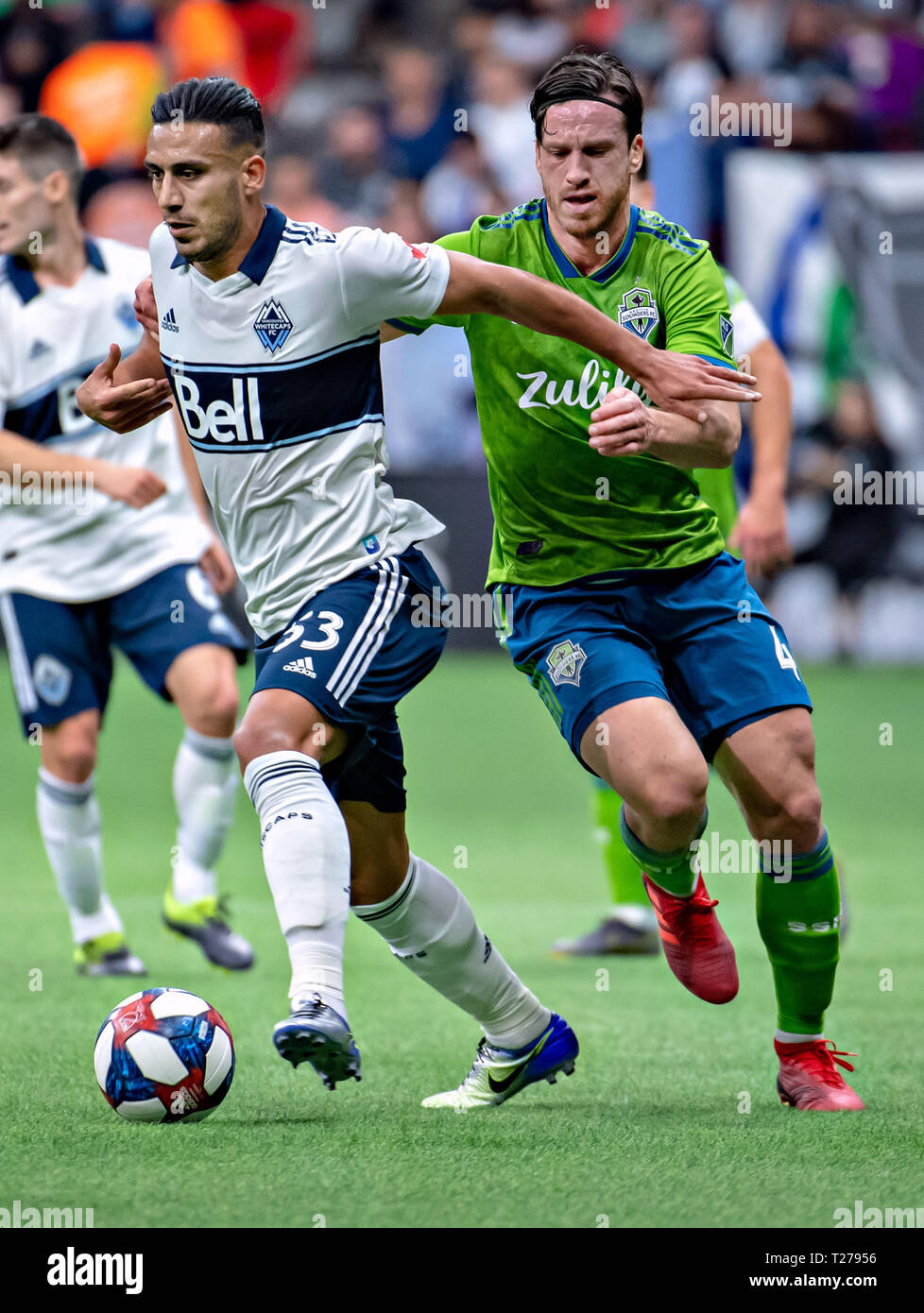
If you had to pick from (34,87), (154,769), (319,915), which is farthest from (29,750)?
(319,915)

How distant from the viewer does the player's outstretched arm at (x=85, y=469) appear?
18.4 ft

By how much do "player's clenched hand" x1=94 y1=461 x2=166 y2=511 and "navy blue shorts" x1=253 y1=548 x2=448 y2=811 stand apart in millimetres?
1547

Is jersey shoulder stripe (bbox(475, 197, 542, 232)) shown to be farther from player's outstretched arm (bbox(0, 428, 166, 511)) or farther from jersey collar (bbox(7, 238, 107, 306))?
jersey collar (bbox(7, 238, 107, 306))

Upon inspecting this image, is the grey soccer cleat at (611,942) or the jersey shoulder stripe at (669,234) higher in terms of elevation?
the jersey shoulder stripe at (669,234)

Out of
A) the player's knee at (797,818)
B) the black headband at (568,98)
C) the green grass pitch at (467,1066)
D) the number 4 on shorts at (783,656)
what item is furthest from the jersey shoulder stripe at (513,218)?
the green grass pitch at (467,1066)

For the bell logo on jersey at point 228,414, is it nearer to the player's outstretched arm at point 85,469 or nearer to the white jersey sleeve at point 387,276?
the white jersey sleeve at point 387,276

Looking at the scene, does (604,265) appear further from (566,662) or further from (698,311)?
(566,662)

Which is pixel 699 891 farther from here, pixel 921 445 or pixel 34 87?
pixel 34 87

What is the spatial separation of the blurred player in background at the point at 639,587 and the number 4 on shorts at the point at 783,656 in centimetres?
1

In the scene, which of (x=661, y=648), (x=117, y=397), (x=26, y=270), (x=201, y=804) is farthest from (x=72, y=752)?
(x=661, y=648)

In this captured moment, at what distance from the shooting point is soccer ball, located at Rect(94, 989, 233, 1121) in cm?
394

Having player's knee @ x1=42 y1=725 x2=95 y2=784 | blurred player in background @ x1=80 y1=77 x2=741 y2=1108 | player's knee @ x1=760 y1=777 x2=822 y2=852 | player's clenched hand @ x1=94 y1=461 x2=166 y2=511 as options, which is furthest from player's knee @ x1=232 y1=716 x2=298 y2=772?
→ player's knee @ x1=42 y1=725 x2=95 y2=784

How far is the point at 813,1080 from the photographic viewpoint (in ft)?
14.1
